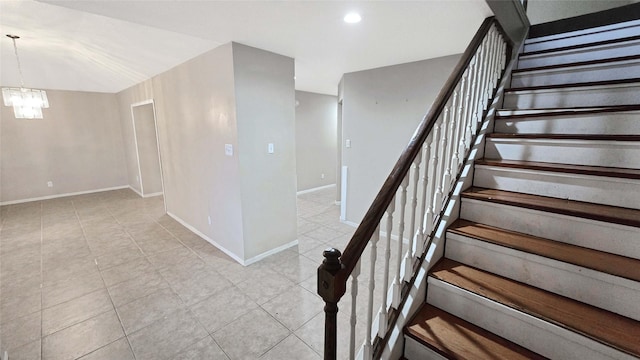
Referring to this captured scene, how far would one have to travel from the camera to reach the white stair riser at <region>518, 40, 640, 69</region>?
2037mm

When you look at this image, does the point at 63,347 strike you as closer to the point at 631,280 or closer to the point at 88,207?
the point at 631,280

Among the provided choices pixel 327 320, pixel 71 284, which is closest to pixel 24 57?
pixel 71 284

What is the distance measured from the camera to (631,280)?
1.03 meters

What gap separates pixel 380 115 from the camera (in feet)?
12.0

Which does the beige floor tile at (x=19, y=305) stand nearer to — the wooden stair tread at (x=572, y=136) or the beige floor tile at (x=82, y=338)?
the beige floor tile at (x=82, y=338)

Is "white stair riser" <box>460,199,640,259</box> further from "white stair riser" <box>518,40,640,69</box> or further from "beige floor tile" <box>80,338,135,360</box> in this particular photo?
"beige floor tile" <box>80,338,135,360</box>

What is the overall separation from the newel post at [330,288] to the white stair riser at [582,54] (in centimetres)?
285

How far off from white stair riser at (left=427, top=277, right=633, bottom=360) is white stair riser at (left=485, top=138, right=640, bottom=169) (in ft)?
3.42

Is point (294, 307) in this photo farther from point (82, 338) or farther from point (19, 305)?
point (19, 305)

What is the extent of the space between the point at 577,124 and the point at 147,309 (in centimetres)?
356

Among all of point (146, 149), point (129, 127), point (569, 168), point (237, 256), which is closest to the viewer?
point (569, 168)

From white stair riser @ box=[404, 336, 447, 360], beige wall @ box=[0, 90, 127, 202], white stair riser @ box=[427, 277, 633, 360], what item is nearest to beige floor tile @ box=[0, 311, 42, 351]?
white stair riser @ box=[404, 336, 447, 360]

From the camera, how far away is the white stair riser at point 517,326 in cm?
99

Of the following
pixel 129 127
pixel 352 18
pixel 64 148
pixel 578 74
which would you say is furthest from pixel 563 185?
pixel 64 148
